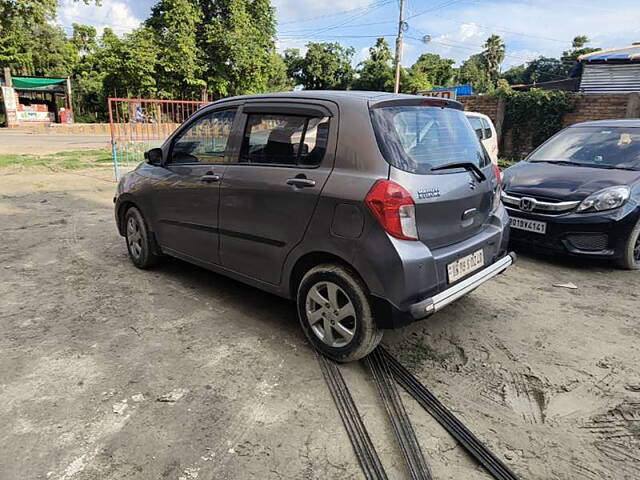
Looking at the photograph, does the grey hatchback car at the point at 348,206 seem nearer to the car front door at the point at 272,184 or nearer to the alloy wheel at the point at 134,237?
the car front door at the point at 272,184

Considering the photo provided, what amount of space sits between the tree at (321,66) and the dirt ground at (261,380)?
140 ft

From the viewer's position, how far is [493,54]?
6638cm

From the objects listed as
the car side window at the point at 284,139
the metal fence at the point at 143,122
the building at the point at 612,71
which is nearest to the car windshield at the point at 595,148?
the car side window at the point at 284,139

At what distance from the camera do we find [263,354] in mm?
3148

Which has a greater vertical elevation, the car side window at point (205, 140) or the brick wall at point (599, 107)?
the brick wall at point (599, 107)

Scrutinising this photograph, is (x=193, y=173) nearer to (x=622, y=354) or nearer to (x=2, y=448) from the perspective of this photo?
(x=2, y=448)

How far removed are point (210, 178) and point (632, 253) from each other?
453 cm

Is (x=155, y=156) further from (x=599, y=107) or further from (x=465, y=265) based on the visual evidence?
(x=599, y=107)

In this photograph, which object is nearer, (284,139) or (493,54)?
(284,139)

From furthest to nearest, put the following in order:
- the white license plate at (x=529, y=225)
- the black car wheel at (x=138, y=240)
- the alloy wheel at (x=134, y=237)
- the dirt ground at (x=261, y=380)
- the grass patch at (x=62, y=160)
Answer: the grass patch at (x=62, y=160) → the white license plate at (x=529, y=225) → the alloy wheel at (x=134, y=237) → the black car wheel at (x=138, y=240) → the dirt ground at (x=261, y=380)

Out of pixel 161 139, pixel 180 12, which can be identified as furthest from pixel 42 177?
pixel 180 12

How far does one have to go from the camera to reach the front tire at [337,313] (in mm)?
2785

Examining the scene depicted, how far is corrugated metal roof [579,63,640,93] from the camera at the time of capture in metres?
15.7

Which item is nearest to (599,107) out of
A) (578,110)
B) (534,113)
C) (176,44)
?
(578,110)
